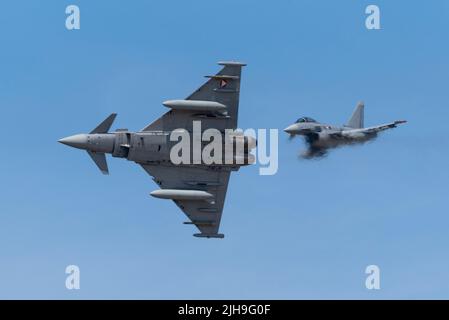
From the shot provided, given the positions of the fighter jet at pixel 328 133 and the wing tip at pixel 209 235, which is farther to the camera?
the fighter jet at pixel 328 133

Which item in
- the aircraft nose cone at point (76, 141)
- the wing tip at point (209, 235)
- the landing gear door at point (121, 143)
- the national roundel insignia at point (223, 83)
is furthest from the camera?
the wing tip at point (209, 235)

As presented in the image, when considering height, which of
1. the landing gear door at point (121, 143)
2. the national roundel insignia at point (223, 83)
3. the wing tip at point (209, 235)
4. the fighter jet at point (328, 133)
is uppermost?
the national roundel insignia at point (223, 83)

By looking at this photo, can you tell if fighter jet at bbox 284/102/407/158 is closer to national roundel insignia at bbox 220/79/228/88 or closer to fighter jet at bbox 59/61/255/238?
fighter jet at bbox 59/61/255/238

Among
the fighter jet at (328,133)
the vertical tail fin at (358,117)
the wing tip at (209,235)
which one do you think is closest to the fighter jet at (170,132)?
the wing tip at (209,235)

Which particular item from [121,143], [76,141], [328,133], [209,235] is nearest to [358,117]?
[328,133]

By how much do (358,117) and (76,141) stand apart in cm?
2697

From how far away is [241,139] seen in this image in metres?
70.2

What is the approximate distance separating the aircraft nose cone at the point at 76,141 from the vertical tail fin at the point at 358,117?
24.5 m

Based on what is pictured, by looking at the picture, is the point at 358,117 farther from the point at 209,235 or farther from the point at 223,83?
the point at 223,83

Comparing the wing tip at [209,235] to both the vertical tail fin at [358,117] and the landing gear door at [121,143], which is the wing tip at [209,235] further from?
the vertical tail fin at [358,117]

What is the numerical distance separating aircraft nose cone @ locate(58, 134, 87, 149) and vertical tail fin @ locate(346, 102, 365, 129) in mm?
24455

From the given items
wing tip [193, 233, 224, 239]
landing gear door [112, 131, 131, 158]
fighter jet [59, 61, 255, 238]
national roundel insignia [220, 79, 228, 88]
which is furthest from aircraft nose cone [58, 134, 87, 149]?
wing tip [193, 233, 224, 239]

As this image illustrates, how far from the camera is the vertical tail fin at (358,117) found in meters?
86.8

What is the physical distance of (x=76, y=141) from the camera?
227 ft
